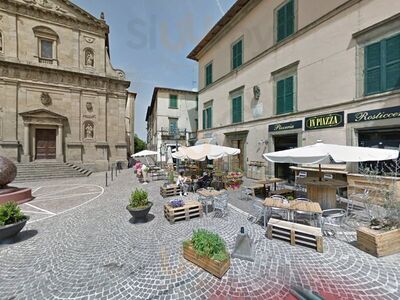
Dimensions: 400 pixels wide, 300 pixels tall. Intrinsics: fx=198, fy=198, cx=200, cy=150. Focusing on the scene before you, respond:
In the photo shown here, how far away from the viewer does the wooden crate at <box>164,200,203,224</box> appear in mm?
5930

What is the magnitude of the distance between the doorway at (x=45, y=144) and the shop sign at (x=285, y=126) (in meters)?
20.1

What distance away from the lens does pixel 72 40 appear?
20391mm

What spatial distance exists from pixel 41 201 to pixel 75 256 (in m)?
6.46

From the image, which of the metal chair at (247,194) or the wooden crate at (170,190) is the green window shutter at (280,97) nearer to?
the metal chair at (247,194)

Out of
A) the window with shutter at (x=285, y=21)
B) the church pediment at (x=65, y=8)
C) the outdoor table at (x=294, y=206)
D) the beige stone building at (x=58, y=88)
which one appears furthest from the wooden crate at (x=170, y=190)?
the church pediment at (x=65, y=8)

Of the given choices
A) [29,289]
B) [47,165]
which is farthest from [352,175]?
[47,165]

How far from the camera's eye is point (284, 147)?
12.3 meters

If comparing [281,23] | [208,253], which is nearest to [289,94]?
[281,23]

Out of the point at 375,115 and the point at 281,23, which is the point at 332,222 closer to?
the point at 375,115

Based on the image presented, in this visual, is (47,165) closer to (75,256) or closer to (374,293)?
(75,256)

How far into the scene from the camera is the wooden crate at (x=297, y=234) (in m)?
4.20

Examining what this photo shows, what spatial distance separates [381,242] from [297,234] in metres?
1.50

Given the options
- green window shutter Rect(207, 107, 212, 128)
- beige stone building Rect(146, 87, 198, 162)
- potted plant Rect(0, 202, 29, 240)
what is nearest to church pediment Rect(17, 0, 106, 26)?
beige stone building Rect(146, 87, 198, 162)

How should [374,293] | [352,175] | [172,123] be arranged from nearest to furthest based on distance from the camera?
[374,293] → [352,175] → [172,123]
